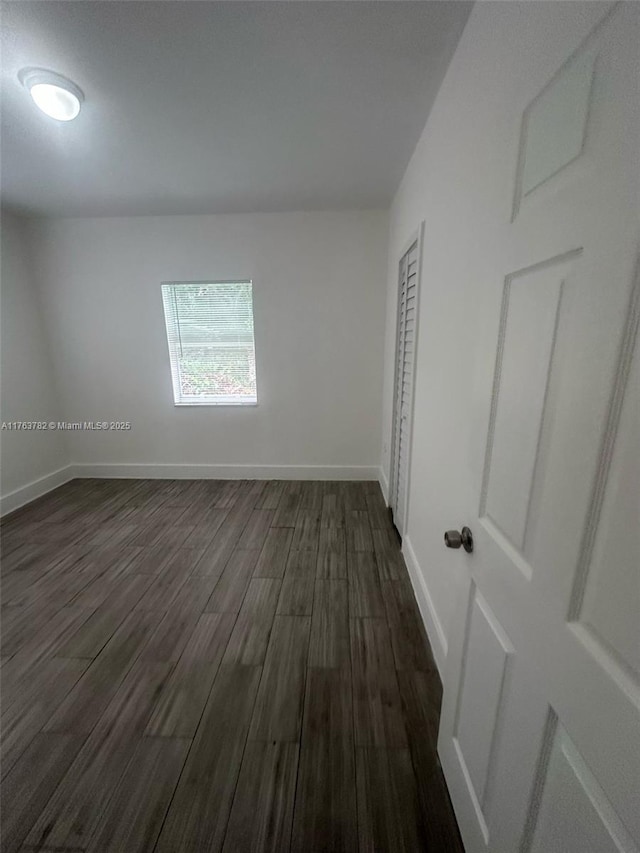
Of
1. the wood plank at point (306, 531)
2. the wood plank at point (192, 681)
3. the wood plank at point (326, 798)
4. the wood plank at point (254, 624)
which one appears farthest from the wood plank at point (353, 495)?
the wood plank at point (326, 798)

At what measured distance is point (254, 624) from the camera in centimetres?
169

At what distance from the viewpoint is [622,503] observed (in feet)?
1.36

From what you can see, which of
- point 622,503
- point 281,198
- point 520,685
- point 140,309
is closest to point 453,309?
point 622,503

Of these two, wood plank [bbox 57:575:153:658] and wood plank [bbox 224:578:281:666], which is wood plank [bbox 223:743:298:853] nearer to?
wood plank [bbox 224:578:281:666]

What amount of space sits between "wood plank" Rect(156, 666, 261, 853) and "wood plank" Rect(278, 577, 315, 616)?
36cm

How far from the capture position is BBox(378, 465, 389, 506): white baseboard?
9.34 ft

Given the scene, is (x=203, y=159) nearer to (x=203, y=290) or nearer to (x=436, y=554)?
(x=203, y=290)

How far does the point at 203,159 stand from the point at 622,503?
2541mm

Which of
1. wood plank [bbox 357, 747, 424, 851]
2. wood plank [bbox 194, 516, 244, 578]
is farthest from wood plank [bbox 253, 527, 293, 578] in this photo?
wood plank [bbox 357, 747, 424, 851]

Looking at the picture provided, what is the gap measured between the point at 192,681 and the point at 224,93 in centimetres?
254

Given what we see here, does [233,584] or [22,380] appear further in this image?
[22,380]

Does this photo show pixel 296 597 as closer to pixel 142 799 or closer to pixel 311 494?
pixel 142 799

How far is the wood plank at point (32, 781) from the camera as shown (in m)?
0.99

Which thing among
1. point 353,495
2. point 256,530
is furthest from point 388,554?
point 256,530
